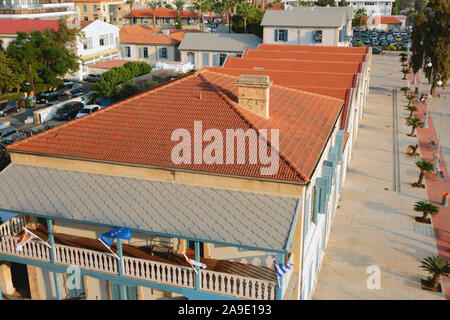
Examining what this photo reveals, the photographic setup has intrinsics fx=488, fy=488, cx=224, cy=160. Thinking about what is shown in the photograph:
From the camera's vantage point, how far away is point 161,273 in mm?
18172

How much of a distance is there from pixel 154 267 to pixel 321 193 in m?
7.20

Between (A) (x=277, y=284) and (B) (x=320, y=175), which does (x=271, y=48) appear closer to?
(B) (x=320, y=175)

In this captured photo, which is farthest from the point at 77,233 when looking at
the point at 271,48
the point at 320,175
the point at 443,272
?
the point at 271,48

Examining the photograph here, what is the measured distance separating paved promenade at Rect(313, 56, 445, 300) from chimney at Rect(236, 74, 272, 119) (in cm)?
884

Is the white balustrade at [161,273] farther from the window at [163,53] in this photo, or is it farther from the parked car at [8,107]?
the window at [163,53]

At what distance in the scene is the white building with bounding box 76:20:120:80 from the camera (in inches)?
2820

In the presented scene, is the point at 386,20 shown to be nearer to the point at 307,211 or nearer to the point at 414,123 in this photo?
the point at 414,123

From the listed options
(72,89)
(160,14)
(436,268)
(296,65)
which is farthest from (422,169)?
(160,14)

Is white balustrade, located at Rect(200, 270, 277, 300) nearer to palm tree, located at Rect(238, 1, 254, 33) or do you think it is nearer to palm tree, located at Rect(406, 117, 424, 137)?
Answer: palm tree, located at Rect(406, 117, 424, 137)

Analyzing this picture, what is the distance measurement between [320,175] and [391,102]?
43.1m

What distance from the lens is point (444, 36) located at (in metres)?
58.7

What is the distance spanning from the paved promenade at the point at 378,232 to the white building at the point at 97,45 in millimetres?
45173

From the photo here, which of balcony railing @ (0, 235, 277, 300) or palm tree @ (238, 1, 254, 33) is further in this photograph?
palm tree @ (238, 1, 254, 33)

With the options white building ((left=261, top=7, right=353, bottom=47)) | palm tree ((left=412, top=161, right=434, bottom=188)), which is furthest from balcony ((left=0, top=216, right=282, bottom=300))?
white building ((left=261, top=7, right=353, bottom=47))
